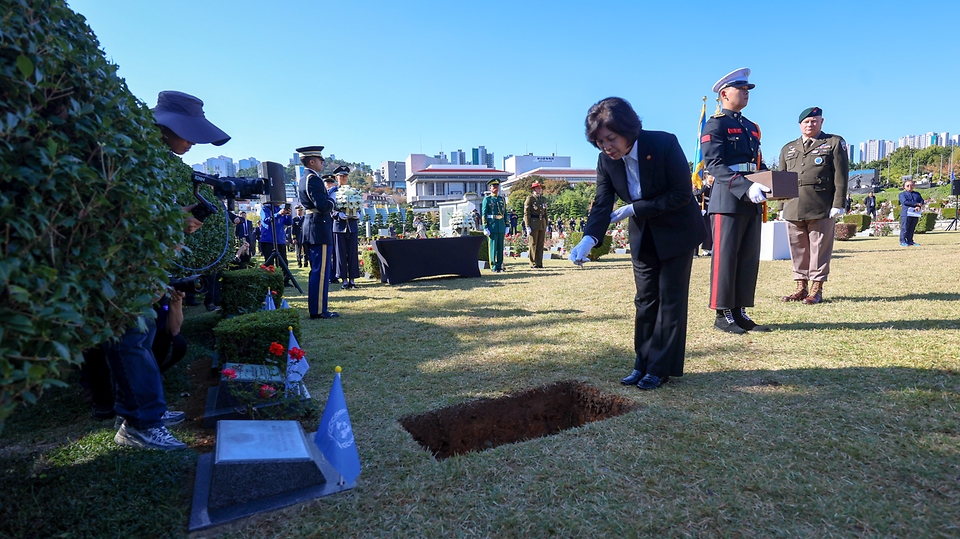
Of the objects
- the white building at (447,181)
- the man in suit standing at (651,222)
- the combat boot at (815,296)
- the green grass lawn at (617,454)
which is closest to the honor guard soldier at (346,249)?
the green grass lawn at (617,454)

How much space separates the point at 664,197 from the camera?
124 inches

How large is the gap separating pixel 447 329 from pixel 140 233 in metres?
3.78

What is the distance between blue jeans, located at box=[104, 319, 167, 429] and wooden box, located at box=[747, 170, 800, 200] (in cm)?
450

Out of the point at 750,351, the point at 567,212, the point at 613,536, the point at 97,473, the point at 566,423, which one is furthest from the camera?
the point at 567,212

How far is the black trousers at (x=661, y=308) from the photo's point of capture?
10.7ft

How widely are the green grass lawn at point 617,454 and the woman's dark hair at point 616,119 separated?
64.3 inches

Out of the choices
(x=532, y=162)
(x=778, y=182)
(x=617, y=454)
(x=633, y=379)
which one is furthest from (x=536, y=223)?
(x=532, y=162)

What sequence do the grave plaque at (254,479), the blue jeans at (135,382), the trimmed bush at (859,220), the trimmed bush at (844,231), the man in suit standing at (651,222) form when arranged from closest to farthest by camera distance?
the grave plaque at (254,479) → the blue jeans at (135,382) → the man in suit standing at (651,222) → the trimmed bush at (844,231) → the trimmed bush at (859,220)

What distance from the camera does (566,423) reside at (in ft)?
10.6

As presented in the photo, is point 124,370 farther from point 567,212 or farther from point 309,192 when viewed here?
point 567,212

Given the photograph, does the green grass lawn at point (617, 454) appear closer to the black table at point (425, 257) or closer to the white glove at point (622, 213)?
the white glove at point (622, 213)

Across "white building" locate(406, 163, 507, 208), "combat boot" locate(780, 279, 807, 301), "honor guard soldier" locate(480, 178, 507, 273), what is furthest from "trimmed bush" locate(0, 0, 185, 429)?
"white building" locate(406, 163, 507, 208)

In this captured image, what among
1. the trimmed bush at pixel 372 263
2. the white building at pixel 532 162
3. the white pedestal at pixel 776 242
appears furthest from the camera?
the white building at pixel 532 162

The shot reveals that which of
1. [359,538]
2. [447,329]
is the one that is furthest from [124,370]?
[447,329]
